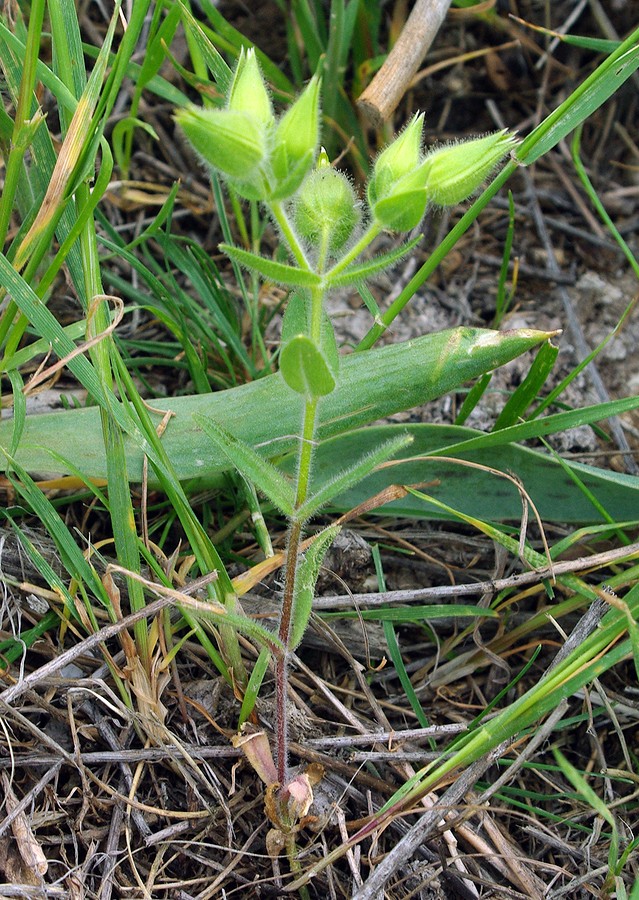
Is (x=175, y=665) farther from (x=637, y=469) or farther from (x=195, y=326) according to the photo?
(x=637, y=469)

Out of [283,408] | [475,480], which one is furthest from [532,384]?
[283,408]

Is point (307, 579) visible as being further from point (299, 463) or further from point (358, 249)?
point (358, 249)

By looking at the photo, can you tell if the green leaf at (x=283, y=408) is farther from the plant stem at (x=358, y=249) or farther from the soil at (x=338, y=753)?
the plant stem at (x=358, y=249)

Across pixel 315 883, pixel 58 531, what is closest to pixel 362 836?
pixel 315 883

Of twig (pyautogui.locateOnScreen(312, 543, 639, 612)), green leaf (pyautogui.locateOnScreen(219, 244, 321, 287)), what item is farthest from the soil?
green leaf (pyautogui.locateOnScreen(219, 244, 321, 287))

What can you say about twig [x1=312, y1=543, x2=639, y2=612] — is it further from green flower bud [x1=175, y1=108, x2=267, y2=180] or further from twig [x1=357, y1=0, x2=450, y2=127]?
twig [x1=357, y1=0, x2=450, y2=127]

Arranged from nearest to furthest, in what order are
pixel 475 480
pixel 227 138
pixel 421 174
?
pixel 227 138 → pixel 421 174 → pixel 475 480

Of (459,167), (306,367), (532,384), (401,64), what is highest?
(401,64)

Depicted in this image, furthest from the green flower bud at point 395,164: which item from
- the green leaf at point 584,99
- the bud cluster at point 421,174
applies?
the green leaf at point 584,99
